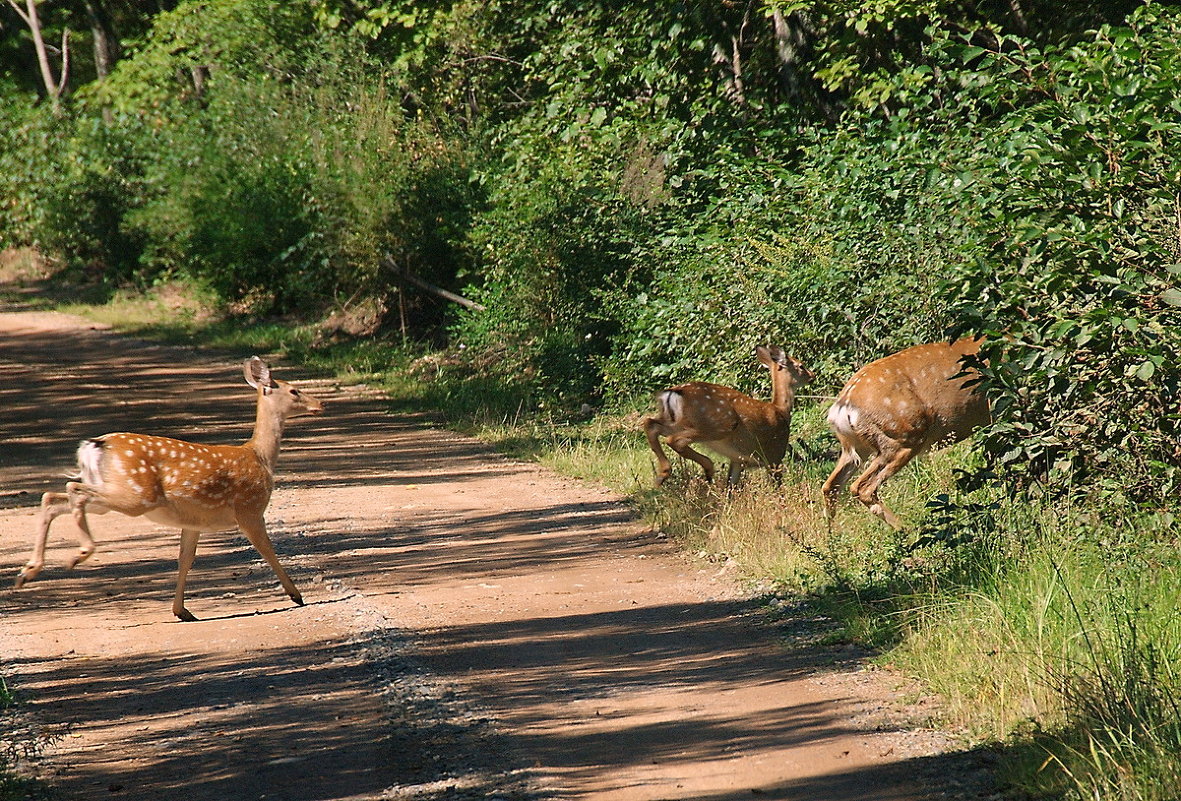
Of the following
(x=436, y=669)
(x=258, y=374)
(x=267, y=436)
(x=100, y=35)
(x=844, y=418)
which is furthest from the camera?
(x=100, y=35)

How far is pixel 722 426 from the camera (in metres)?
11.2

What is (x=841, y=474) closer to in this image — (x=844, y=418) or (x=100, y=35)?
(x=844, y=418)

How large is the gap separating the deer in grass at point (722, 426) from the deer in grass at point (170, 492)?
359 cm

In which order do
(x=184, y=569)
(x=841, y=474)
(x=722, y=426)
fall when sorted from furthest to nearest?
1. (x=722, y=426)
2. (x=841, y=474)
3. (x=184, y=569)

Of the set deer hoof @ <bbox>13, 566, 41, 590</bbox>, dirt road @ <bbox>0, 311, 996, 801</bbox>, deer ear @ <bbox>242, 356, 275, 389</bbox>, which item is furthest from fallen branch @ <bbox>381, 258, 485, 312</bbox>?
deer hoof @ <bbox>13, 566, 41, 590</bbox>

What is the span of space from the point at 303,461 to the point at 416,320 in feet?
27.4

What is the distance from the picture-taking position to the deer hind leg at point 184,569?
27.2ft

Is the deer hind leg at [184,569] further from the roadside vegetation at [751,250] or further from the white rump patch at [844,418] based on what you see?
the white rump patch at [844,418]

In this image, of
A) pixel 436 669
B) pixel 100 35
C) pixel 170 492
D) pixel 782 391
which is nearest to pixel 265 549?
pixel 170 492

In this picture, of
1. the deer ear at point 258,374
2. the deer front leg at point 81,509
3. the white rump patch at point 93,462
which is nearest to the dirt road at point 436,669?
the deer front leg at point 81,509

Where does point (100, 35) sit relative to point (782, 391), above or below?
above

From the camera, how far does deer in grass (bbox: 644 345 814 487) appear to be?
36.9 ft

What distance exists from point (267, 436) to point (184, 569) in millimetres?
1244

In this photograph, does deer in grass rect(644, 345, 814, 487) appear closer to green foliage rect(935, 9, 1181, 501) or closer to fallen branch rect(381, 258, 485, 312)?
green foliage rect(935, 9, 1181, 501)
